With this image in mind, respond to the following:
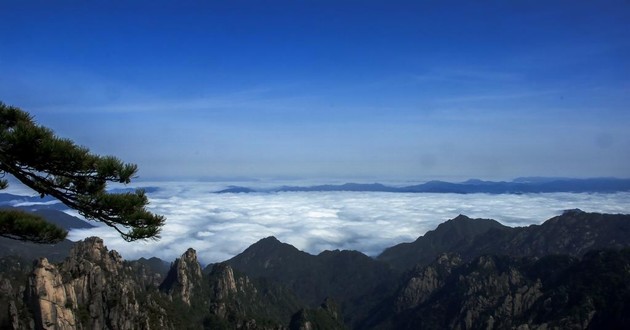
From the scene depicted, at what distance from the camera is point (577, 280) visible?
15662 centimetres

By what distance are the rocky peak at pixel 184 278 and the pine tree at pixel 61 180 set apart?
525 ft

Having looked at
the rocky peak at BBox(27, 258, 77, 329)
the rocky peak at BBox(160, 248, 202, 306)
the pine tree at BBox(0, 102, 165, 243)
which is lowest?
the rocky peak at BBox(160, 248, 202, 306)

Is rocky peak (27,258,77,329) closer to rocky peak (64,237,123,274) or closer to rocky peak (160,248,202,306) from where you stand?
rocky peak (64,237,123,274)

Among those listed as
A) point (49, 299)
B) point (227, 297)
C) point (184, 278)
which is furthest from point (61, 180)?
point (227, 297)

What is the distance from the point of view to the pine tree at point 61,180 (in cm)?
1351

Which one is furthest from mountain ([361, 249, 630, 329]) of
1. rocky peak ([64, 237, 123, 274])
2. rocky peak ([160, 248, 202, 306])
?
rocky peak ([64, 237, 123, 274])

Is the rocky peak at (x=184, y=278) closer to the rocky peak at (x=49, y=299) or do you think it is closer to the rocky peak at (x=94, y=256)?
the rocky peak at (x=94, y=256)

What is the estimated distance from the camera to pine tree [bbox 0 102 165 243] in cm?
1351

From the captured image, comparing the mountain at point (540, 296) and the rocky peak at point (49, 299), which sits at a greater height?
the rocky peak at point (49, 299)

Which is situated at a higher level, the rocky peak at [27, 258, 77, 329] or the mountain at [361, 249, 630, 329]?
the rocky peak at [27, 258, 77, 329]

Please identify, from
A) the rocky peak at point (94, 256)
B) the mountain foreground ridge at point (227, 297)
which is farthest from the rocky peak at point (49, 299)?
the rocky peak at point (94, 256)

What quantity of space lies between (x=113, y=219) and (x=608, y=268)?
17584 centimetres

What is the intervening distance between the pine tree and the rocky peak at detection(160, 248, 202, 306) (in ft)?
525

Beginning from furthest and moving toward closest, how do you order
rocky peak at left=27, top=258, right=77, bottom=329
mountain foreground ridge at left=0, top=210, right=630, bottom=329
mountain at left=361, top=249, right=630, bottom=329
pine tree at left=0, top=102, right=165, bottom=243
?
1. mountain at left=361, top=249, right=630, bottom=329
2. mountain foreground ridge at left=0, top=210, right=630, bottom=329
3. rocky peak at left=27, top=258, right=77, bottom=329
4. pine tree at left=0, top=102, right=165, bottom=243
